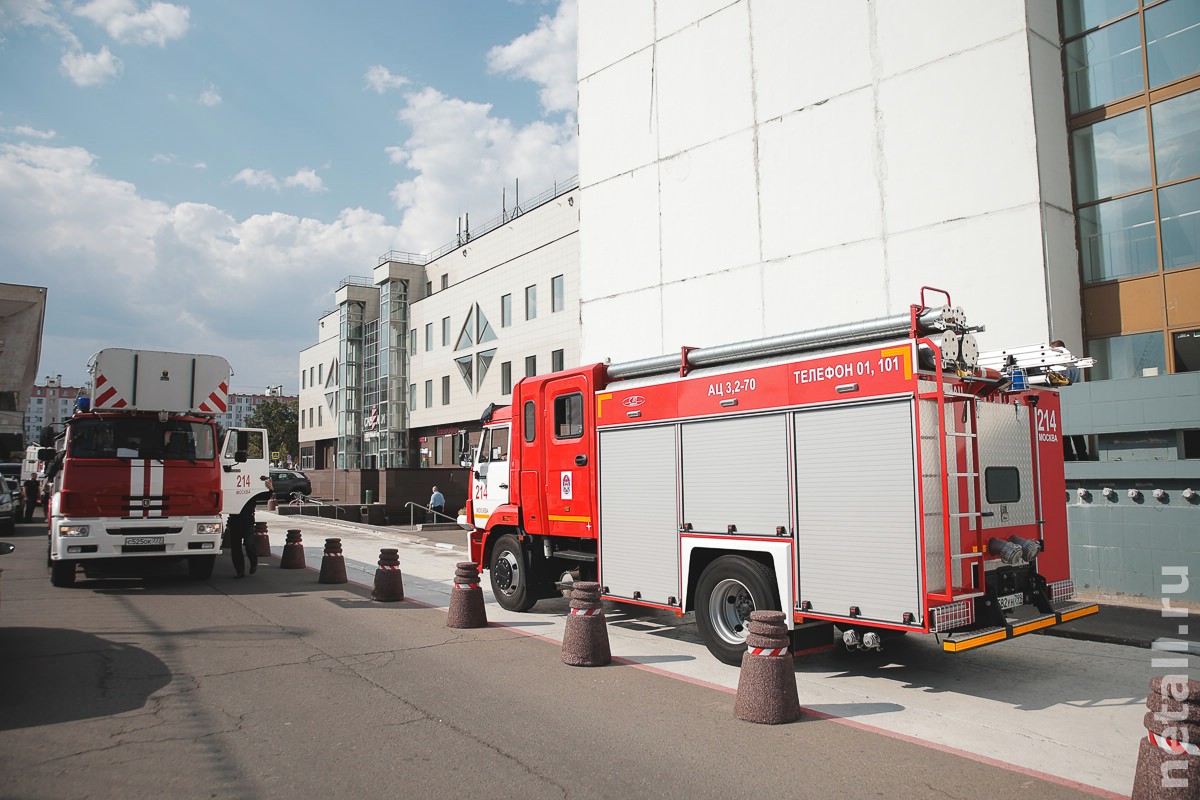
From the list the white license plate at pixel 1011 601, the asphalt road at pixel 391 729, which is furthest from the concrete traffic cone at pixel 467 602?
the white license plate at pixel 1011 601

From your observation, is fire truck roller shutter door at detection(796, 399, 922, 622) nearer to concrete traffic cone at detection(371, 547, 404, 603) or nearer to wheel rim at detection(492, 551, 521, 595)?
wheel rim at detection(492, 551, 521, 595)

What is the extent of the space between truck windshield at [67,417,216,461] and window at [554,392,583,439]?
248 inches

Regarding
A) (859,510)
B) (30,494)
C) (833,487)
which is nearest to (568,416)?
(833,487)

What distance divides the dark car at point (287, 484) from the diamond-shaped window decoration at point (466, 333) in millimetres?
10747

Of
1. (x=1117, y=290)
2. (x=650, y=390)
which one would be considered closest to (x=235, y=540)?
(x=650, y=390)

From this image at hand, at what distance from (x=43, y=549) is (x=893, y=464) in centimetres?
1977

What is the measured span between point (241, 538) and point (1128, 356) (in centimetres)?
1587

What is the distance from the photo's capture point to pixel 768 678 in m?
6.02

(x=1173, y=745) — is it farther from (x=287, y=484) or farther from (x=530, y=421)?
(x=287, y=484)

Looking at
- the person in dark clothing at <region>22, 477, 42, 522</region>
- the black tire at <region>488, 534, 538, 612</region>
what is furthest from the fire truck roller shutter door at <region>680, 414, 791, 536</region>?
the person in dark clothing at <region>22, 477, 42, 522</region>

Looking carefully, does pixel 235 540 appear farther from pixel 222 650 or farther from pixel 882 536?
pixel 882 536

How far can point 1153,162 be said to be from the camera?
1361cm

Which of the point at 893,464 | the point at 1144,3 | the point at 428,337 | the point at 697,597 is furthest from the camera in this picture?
the point at 428,337

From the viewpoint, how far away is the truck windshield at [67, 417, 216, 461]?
40.1 feet
